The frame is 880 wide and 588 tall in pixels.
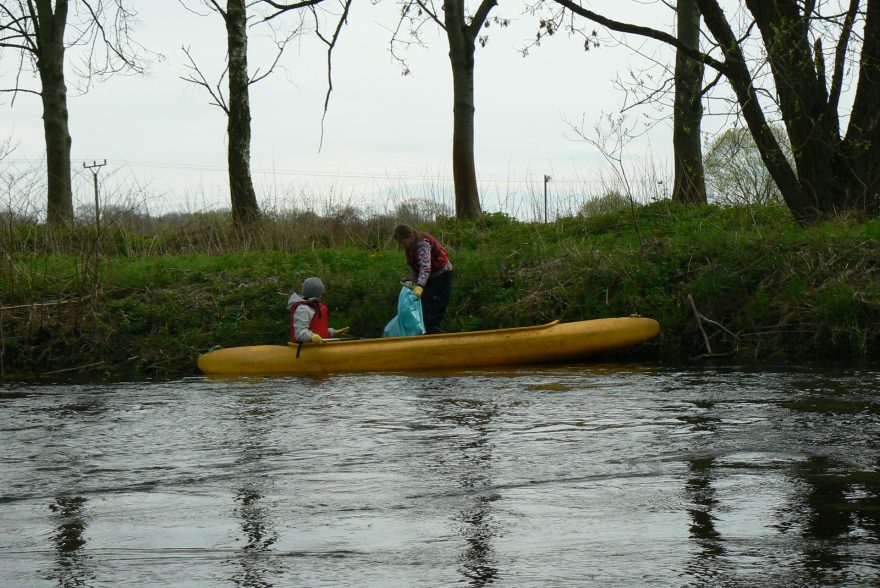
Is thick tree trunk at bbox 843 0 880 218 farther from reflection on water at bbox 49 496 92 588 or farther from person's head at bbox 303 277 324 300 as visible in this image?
reflection on water at bbox 49 496 92 588

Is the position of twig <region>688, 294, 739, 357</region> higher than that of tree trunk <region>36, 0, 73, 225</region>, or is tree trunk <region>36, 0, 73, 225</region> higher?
tree trunk <region>36, 0, 73, 225</region>

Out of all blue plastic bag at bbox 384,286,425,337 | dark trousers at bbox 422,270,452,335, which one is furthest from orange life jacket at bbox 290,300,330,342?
dark trousers at bbox 422,270,452,335

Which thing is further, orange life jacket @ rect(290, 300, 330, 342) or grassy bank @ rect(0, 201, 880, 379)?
orange life jacket @ rect(290, 300, 330, 342)

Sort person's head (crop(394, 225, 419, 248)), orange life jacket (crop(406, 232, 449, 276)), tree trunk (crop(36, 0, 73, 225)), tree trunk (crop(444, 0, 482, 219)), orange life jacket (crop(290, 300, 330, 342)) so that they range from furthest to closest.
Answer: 1. tree trunk (crop(36, 0, 73, 225))
2. tree trunk (crop(444, 0, 482, 219))
3. orange life jacket (crop(406, 232, 449, 276))
4. person's head (crop(394, 225, 419, 248))
5. orange life jacket (crop(290, 300, 330, 342))

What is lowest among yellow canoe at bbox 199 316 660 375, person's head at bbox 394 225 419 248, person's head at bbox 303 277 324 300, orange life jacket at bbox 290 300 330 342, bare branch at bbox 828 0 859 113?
yellow canoe at bbox 199 316 660 375

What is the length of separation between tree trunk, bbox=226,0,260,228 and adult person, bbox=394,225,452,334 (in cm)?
674

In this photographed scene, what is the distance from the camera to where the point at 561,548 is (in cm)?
427

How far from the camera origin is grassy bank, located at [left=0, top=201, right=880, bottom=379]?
437 inches

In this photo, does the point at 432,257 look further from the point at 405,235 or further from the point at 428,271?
the point at 405,235

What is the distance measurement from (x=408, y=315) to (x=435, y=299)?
49 cm

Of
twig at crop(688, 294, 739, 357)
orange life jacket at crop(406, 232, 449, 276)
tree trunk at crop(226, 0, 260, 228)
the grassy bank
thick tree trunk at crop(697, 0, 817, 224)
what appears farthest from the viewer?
tree trunk at crop(226, 0, 260, 228)

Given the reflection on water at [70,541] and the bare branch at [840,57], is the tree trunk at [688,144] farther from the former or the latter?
the reflection on water at [70,541]

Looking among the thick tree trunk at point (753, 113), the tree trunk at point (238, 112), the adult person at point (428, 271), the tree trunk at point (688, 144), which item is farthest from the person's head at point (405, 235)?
the tree trunk at point (238, 112)

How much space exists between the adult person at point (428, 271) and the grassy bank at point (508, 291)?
1.31 feet
